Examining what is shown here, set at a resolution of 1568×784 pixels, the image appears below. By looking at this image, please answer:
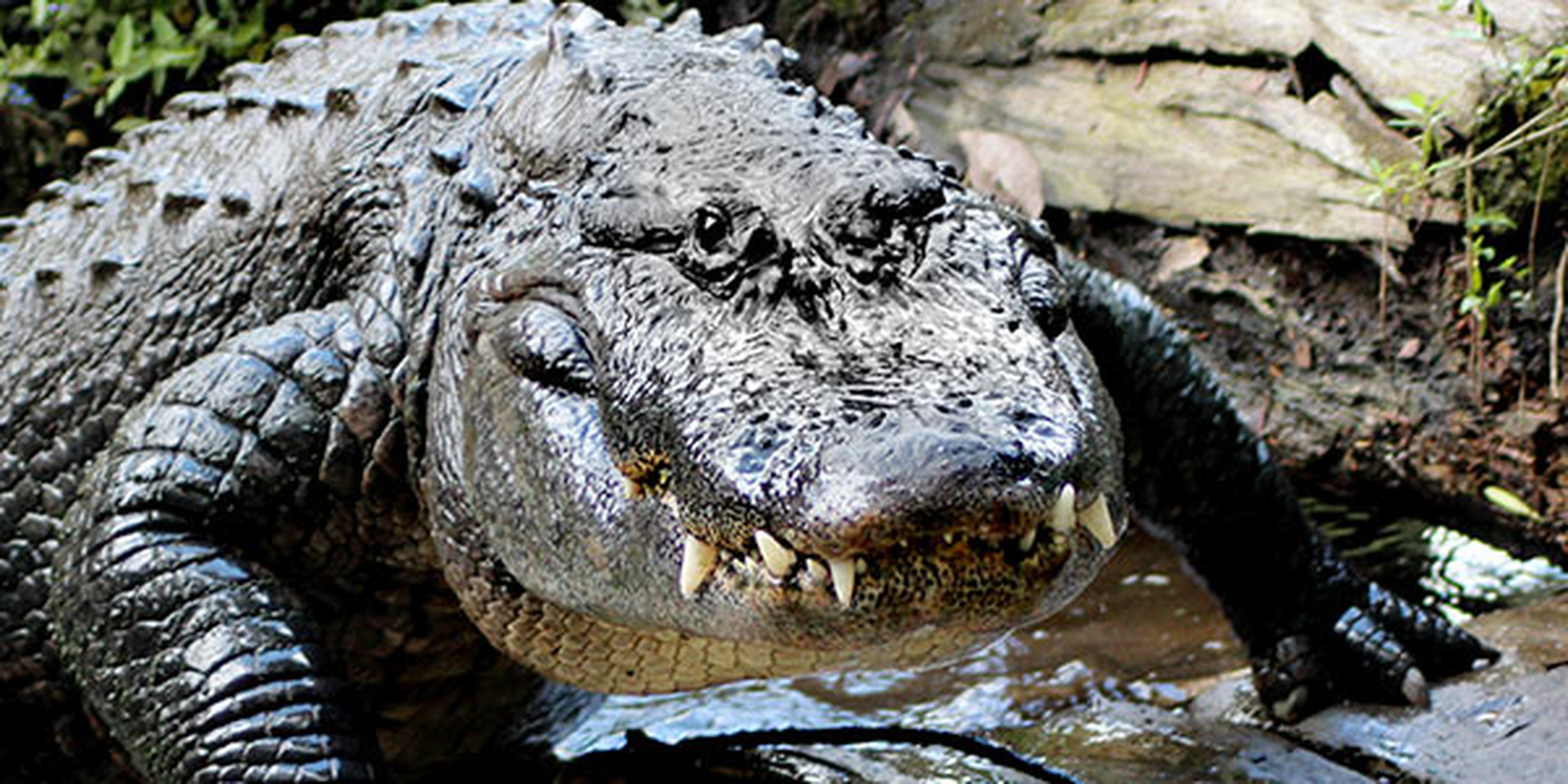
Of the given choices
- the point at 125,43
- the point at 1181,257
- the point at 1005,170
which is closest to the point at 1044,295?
the point at 1181,257

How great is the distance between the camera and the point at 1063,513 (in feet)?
5.42

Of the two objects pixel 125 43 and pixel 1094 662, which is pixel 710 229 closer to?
pixel 1094 662

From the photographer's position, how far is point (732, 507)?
5.55 feet

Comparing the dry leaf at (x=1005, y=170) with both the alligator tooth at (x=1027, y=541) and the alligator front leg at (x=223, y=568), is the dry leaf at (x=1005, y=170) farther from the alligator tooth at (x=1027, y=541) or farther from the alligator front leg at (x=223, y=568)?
the alligator tooth at (x=1027, y=541)

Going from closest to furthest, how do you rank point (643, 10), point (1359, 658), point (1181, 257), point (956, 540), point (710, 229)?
point (956, 540)
point (710, 229)
point (1359, 658)
point (1181, 257)
point (643, 10)

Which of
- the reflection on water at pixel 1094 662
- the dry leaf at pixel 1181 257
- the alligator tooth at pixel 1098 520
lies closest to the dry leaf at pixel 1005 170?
the dry leaf at pixel 1181 257

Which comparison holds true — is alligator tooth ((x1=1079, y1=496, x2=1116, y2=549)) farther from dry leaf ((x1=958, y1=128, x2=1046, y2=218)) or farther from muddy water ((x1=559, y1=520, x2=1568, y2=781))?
dry leaf ((x1=958, y1=128, x2=1046, y2=218))

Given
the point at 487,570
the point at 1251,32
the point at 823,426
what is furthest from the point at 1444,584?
the point at 823,426

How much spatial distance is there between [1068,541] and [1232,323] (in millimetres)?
2742

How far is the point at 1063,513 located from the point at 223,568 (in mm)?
1398

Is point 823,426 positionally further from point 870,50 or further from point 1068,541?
point 870,50

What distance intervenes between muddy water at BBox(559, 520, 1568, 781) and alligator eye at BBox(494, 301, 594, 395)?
1.33 m

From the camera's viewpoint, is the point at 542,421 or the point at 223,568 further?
the point at 223,568

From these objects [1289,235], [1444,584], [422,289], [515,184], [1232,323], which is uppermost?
[515,184]
